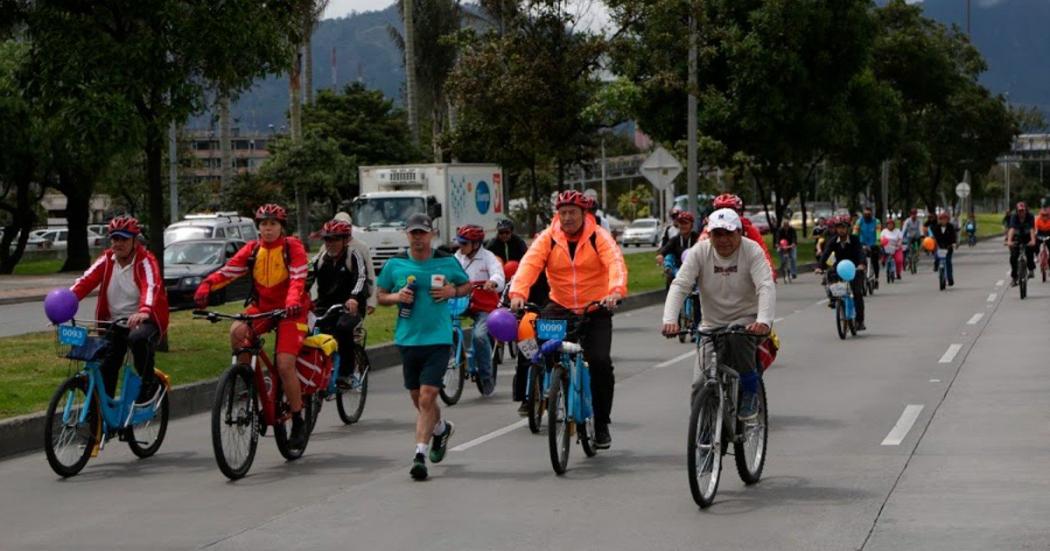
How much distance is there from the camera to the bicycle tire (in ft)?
39.0

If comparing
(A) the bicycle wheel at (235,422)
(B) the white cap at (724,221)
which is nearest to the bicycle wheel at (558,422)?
(B) the white cap at (724,221)

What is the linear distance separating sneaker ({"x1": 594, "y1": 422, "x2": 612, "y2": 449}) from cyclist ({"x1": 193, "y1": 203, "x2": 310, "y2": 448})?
2075 mm

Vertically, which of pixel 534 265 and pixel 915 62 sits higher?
pixel 915 62

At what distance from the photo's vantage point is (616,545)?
834cm

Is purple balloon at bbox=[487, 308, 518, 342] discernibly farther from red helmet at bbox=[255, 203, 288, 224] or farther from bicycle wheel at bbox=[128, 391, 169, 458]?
bicycle wheel at bbox=[128, 391, 169, 458]

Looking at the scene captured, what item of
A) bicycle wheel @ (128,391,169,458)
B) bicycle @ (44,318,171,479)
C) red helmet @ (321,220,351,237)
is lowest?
bicycle wheel @ (128,391,169,458)

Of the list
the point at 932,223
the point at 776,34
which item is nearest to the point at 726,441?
the point at 932,223

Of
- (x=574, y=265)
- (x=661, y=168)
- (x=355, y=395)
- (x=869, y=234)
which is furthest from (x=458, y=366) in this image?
(x=869, y=234)

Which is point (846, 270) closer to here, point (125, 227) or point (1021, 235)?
point (125, 227)

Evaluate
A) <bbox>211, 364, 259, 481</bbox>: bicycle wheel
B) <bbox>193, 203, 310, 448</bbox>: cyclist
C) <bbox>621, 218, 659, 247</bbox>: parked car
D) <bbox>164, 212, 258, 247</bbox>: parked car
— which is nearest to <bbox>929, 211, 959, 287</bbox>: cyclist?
<bbox>164, 212, 258, 247</bbox>: parked car

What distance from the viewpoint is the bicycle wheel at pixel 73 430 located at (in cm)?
1130

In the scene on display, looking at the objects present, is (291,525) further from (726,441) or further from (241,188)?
(241,188)

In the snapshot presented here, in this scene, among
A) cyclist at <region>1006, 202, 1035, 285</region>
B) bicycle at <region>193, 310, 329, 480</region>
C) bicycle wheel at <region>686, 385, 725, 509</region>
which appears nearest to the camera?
bicycle wheel at <region>686, 385, 725, 509</region>

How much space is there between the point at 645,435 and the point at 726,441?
126 inches
